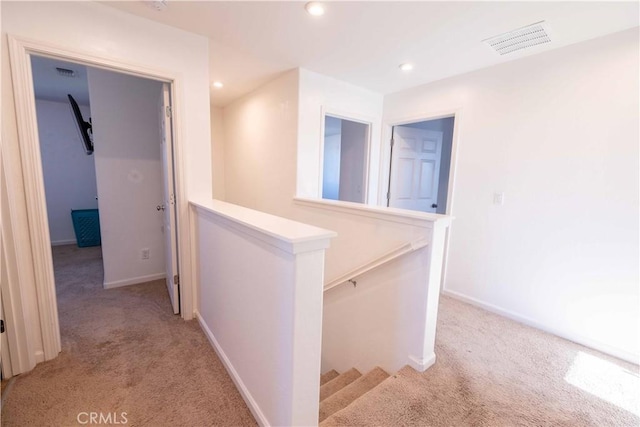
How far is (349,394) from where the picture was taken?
1.78 m

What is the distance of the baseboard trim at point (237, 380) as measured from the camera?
136 cm

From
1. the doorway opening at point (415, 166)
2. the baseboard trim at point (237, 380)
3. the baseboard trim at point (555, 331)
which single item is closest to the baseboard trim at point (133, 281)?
the baseboard trim at point (237, 380)

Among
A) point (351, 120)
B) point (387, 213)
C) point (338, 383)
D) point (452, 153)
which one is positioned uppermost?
point (351, 120)

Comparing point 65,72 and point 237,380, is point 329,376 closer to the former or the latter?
point 237,380

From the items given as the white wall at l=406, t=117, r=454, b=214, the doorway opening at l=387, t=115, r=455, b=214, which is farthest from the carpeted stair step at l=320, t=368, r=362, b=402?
the white wall at l=406, t=117, r=454, b=214

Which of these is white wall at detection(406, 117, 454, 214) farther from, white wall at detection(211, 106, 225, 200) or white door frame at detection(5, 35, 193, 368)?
white door frame at detection(5, 35, 193, 368)

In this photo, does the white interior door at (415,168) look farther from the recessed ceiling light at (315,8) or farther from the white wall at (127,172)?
the white wall at (127,172)

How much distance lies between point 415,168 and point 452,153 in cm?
91

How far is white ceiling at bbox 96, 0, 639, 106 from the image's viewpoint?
181 cm

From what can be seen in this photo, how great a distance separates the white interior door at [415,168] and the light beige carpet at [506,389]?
2.05 meters

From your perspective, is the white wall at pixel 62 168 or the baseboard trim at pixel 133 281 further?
the white wall at pixel 62 168

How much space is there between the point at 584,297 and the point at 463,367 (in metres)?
1.26

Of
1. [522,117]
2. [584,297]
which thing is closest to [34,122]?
[522,117]

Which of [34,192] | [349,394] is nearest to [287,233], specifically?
[349,394]
